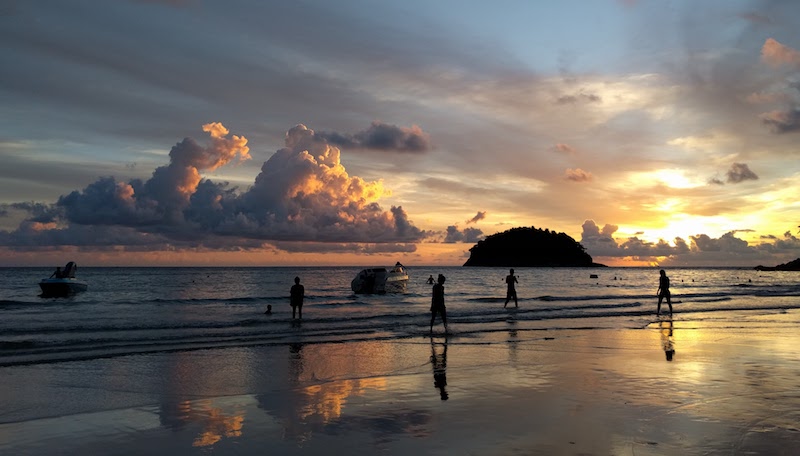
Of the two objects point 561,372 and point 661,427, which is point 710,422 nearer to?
point 661,427

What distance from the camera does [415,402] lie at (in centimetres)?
1089

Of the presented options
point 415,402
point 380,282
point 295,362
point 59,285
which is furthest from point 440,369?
point 59,285

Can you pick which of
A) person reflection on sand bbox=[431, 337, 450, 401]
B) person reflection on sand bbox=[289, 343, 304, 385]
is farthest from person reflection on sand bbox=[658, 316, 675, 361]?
person reflection on sand bbox=[289, 343, 304, 385]

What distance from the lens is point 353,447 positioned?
8.10 meters

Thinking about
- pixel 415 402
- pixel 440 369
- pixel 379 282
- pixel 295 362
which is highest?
pixel 379 282

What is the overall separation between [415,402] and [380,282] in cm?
4646

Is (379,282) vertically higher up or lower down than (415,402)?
higher up

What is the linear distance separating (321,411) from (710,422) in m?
Result: 6.51

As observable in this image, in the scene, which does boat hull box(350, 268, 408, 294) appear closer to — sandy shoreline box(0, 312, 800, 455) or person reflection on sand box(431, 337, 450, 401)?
person reflection on sand box(431, 337, 450, 401)

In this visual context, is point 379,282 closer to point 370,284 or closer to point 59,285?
point 370,284

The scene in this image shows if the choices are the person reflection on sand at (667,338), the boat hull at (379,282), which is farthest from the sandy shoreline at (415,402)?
the boat hull at (379,282)

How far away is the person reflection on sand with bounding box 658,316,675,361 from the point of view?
1720 centimetres

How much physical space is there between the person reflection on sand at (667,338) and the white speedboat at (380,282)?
31086mm

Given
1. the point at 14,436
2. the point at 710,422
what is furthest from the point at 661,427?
the point at 14,436
